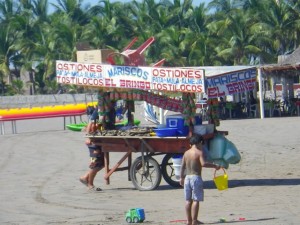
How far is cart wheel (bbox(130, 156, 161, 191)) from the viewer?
16.0 metres

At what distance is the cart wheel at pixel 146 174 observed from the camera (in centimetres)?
1603

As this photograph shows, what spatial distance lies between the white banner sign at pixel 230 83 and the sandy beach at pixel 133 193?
5.81 ft

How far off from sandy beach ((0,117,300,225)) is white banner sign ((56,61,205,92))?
6.38 ft

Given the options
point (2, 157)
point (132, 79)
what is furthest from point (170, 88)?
point (2, 157)

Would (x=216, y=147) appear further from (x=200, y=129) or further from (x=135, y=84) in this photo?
(x=135, y=84)

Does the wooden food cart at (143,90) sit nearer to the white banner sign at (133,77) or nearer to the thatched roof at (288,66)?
the white banner sign at (133,77)

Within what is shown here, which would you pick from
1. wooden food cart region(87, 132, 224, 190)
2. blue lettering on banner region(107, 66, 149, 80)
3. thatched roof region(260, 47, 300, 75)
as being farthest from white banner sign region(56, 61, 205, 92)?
thatched roof region(260, 47, 300, 75)

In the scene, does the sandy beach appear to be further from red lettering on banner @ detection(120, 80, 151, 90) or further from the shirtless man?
red lettering on banner @ detection(120, 80, 151, 90)

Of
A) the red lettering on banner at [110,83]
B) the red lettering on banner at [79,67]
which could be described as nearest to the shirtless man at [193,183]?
the red lettering on banner at [110,83]

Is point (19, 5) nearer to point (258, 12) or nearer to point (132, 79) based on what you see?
point (258, 12)

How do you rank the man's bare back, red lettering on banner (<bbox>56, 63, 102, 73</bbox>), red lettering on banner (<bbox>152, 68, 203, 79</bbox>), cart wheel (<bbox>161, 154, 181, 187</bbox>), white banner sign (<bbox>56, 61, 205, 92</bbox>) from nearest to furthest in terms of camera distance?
the man's bare back < red lettering on banner (<bbox>152, 68, 203, 79</bbox>) < white banner sign (<bbox>56, 61, 205, 92</bbox>) < cart wheel (<bbox>161, 154, 181, 187</bbox>) < red lettering on banner (<bbox>56, 63, 102, 73</bbox>)

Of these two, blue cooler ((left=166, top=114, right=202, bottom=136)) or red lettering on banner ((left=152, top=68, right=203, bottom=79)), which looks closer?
red lettering on banner ((left=152, top=68, right=203, bottom=79))

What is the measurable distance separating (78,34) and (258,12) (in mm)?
13564

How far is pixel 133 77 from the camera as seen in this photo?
52.9ft
